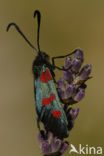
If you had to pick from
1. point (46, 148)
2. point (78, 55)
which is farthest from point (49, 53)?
point (46, 148)

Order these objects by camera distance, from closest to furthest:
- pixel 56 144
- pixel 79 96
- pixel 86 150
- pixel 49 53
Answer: pixel 56 144 → pixel 79 96 → pixel 86 150 → pixel 49 53

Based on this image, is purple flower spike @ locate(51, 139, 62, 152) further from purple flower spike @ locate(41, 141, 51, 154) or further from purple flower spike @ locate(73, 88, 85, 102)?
purple flower spike @ locate(73, 88, 85, 102)

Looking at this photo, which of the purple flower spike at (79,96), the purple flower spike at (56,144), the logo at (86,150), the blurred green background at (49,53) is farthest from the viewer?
the blurred green background at (49,53)

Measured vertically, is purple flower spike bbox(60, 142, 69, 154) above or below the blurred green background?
below

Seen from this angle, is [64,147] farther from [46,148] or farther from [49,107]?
[49,107]

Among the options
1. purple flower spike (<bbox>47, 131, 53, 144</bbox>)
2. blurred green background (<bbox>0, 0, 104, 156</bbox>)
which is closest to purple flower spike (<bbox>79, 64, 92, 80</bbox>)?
purple flower spike (<bbox>47, 131, 53, 144</bbox>)

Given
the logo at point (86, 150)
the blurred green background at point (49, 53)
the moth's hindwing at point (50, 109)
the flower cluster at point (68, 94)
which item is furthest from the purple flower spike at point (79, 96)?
the blurred green background at point (49, 53)

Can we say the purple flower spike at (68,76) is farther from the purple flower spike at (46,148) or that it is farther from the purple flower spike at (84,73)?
the purple flower spike at (46,148)
